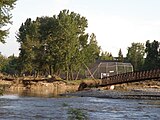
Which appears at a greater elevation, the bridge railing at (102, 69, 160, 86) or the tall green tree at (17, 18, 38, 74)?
the tall green tree at (17, 18, 38, 74)

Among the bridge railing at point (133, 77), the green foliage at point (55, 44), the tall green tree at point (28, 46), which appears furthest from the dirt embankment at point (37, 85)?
the tall green tree at point (28, 46)

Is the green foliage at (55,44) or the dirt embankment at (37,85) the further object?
the green foliage at (55,44)

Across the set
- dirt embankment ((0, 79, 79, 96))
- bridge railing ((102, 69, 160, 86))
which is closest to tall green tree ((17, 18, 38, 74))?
dirt embankment ((0, 79, 79, 96))

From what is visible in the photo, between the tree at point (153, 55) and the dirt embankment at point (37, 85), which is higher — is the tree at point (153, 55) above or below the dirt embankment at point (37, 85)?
above

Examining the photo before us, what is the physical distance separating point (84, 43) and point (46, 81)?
31.3m

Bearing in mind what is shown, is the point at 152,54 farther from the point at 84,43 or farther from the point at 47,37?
the point at 47,37

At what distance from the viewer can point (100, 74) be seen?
12394 cm

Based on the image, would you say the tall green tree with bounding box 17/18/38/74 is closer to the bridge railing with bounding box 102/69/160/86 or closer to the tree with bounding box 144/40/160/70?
the tree with bounding box 144/40/160/70

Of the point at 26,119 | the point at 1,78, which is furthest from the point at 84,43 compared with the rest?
the point at 26,119

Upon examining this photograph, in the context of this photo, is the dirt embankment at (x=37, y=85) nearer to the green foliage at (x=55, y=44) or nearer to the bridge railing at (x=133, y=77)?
the bridge railing at (x=133, y=77)

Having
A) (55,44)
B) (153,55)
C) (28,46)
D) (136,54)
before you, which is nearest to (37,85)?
(55,44)

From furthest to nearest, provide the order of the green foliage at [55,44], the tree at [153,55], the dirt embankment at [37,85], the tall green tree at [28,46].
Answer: the tree at [153,55]
the tall green tree at [28,46]
the green foliage at [55,44]
the dirt embankment at [37,85]

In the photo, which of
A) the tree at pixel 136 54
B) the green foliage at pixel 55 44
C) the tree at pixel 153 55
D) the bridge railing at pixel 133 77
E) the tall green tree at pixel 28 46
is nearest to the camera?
the bridge railing at pixel 133 77

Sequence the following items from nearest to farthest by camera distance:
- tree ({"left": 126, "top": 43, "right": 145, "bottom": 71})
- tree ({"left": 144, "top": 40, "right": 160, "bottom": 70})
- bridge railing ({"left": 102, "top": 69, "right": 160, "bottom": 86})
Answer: bridge railing ({"left": 102, "top": 69, "right": 160, "bottom": 86})
tree ({"left": 144, "top": 40, "right": 160, "bottom": 70})
tree ({"left": 126, "top": 43, "right": 145, "bottom": 71})
